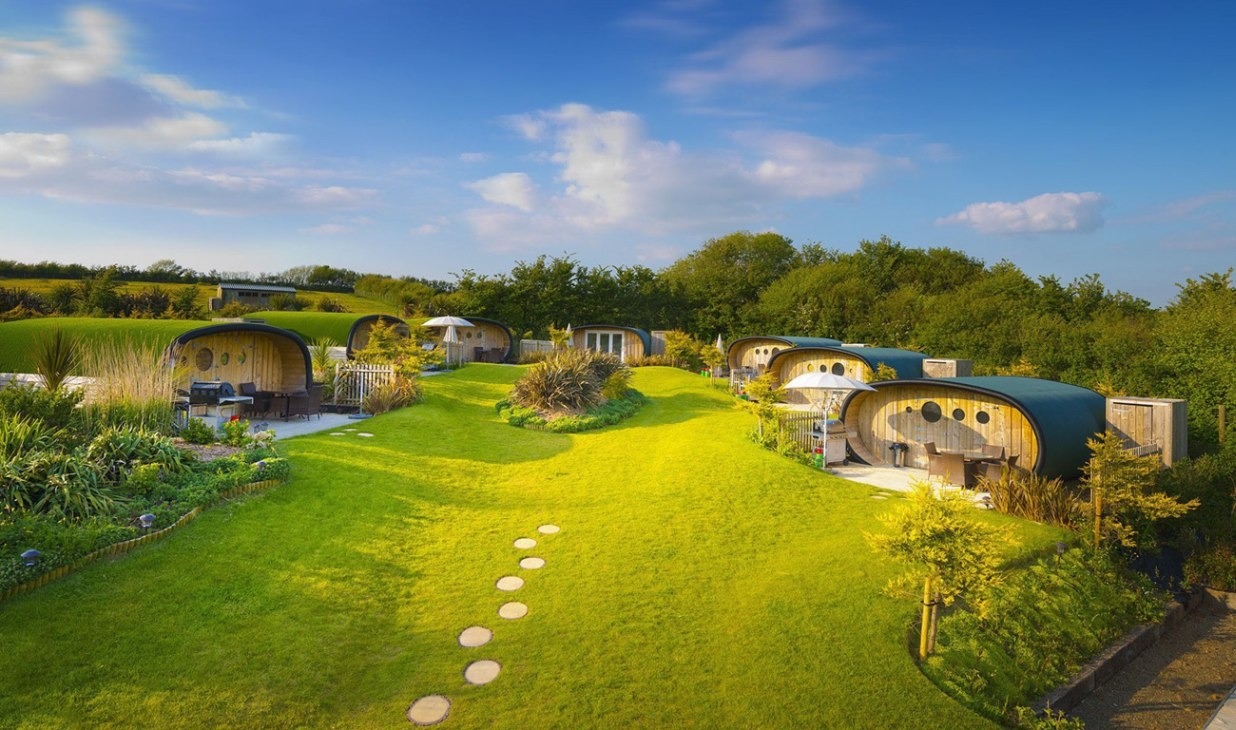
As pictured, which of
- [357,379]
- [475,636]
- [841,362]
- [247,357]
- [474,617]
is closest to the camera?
[475,636]

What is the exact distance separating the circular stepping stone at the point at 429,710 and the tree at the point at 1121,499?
8.45 metres

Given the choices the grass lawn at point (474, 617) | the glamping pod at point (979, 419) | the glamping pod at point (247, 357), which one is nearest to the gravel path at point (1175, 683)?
the grass lawn at point (474, 617)

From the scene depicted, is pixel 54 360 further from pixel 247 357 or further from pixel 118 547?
pixel 118 547

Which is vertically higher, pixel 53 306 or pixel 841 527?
pixel 53 306

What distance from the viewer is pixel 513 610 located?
6.22 metres

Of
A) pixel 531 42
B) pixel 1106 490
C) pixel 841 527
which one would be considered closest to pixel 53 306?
pixel 531 42

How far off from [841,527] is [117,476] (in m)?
9.48

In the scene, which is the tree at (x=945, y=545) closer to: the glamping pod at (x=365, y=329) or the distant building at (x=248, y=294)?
the glamping pod at (x=365, y=329)

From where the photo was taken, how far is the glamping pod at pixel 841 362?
2036 centimetres

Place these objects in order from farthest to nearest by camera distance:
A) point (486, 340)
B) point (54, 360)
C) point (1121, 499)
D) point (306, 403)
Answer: point (486, 340), point (306, 403), point (54, 360), point (1121, 499)

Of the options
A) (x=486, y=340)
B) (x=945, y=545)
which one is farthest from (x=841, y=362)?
(x=486, y=340)

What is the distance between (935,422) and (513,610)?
10.2 metres

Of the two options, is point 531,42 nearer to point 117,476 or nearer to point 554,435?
point 554,435

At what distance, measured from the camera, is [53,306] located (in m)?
35.5
